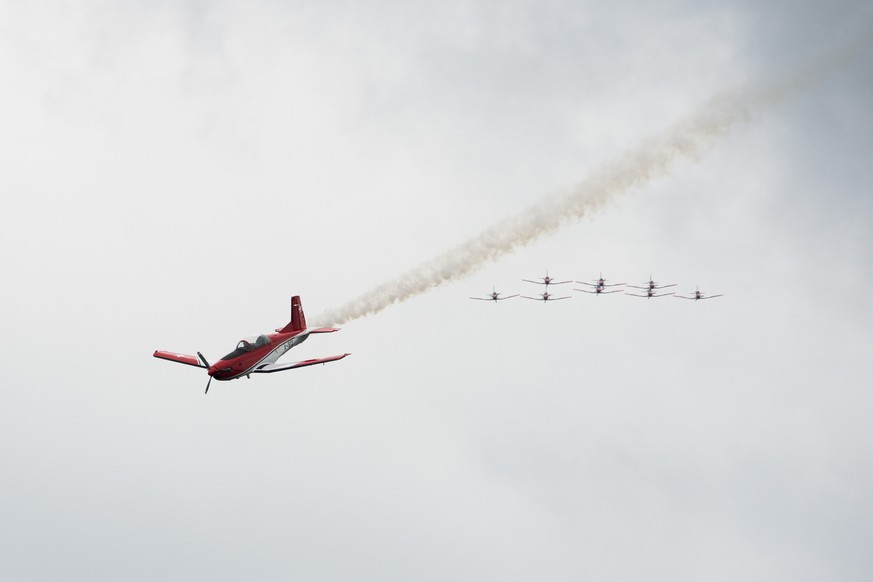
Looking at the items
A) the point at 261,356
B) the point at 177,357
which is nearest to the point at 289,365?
the point at 261,356

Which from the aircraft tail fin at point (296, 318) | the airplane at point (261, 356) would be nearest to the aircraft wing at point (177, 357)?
the airplane at point (261, 356)

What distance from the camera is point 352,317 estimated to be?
90.0 metres

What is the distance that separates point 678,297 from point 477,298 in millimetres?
24044

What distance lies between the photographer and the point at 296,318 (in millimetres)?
92438

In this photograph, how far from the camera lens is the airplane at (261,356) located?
83.1 m

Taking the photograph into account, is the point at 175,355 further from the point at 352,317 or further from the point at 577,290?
the point at 577,290

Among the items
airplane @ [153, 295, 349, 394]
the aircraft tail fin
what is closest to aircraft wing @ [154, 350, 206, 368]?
airplane @ [153, 295, 349, 394]

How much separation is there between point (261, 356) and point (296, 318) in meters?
7.06

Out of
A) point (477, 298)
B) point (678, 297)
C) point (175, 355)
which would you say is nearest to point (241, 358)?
point (175, 355)

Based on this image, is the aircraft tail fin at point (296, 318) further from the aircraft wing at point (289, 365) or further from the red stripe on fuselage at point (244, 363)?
the aircraft wing at point (289, 365)

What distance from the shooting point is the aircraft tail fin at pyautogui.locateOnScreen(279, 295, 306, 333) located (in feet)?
302

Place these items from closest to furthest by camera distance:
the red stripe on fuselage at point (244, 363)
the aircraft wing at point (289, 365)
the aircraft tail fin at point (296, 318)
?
1. the red stripe on fuselage at point (244, 363)
2. the aircraft wing at point (289, 365)
3. the aircraft tail fin at point (296, 318)

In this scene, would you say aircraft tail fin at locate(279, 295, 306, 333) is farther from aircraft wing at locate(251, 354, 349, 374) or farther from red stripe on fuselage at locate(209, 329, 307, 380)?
aircraft wing at locate(251, 354, 349, 374)

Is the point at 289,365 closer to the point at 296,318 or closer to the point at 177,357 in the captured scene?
the point at 296,318
